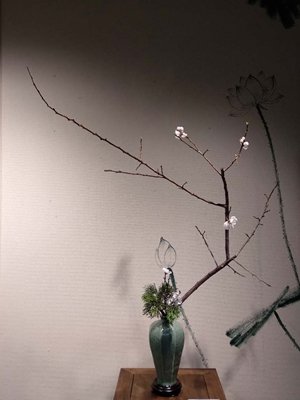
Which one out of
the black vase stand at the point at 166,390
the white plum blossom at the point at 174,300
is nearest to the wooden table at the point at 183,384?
the black vase stand at the point at 166,390

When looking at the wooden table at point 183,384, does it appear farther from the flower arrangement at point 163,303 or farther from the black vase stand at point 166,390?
the flower arrangement at point 163,303

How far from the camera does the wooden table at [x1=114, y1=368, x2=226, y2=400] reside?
1053 millimetres

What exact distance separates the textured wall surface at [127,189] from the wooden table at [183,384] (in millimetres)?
81

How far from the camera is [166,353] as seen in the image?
105 centimetres

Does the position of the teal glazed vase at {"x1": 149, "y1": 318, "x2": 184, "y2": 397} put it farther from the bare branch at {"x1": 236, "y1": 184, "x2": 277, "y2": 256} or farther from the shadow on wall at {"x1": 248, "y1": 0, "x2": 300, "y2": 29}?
the shadow on wall at {"x1": 248, "y1": 0, "x2": 300, "y2": 29}

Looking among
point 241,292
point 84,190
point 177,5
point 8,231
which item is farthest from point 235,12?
point 8,231

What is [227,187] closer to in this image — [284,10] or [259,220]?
[259,220]

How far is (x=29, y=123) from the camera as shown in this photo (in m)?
1.38

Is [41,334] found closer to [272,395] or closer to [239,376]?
[239,376]

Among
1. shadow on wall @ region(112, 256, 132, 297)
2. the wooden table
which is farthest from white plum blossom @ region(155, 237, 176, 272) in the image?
the wooden table

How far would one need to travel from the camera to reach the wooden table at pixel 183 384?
105 cm

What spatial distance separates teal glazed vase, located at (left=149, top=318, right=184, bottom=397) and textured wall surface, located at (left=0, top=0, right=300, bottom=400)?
22cm

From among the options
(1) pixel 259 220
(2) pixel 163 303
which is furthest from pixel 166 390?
(1) pixel 259 220

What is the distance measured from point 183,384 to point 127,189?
27.4 inches
